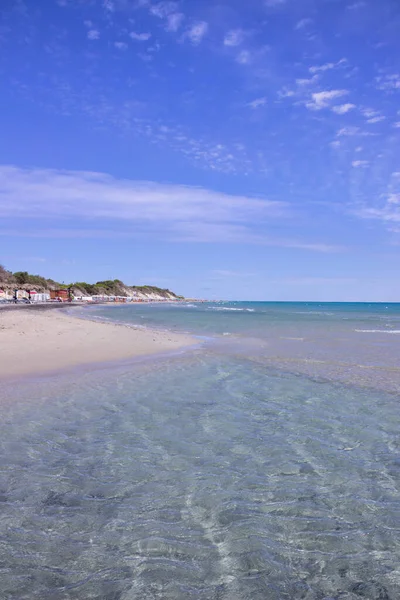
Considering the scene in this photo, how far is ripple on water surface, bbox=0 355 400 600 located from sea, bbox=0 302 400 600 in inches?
0.7

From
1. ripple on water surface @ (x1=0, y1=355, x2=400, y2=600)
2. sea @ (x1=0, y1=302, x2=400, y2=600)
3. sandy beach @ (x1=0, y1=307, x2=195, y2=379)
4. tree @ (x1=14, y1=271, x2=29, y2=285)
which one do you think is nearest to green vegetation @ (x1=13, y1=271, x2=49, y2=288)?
A: tree @ (x1=14, y1=271, x2=29, y2=285)

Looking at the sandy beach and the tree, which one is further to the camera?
the tree

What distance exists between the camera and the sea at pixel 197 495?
3596mm

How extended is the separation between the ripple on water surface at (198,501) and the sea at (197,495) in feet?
0.06

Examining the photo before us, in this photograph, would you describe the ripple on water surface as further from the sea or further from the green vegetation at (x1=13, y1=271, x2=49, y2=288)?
the green vegetation at (x1=13, y1=271, x2=49, y2=288)

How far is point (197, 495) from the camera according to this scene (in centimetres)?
513

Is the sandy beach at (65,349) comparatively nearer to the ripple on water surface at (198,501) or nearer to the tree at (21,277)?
the ripple on water surface at (198,501)

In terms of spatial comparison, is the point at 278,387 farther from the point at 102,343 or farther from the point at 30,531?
the point at 102,343

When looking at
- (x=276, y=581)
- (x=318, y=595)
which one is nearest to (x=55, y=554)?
(x=276, y=581)

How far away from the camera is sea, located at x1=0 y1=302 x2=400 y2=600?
11.8 ft

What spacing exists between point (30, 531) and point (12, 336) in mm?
18880

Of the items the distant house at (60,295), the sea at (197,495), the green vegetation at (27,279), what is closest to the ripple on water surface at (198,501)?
the sea at (197,495)

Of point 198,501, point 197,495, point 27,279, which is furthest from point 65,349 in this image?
point 27,279

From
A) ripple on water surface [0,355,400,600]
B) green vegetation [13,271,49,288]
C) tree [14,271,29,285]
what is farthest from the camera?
green vegetation [13,271,49,288]
